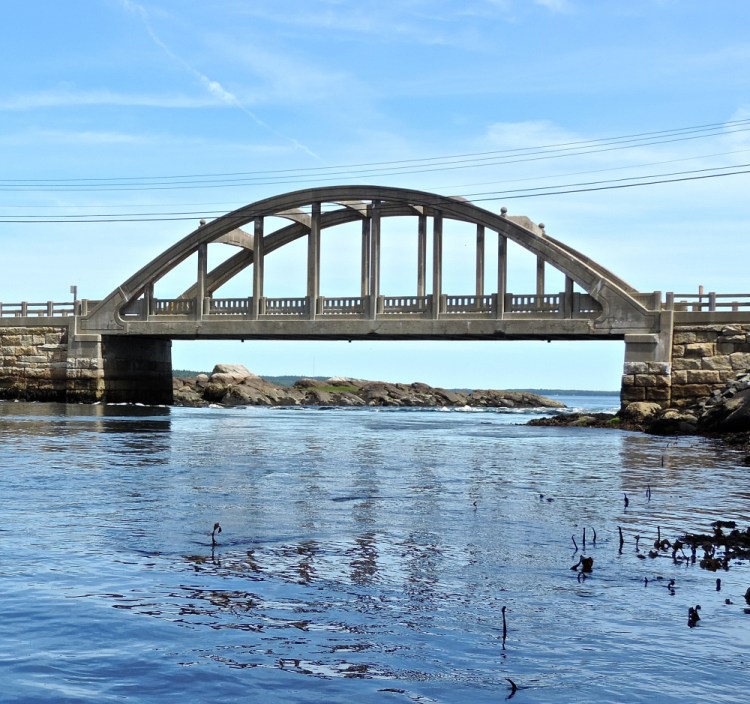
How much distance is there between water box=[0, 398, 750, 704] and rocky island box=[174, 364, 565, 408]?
54.7 m

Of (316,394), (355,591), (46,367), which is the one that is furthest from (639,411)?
(316,394)

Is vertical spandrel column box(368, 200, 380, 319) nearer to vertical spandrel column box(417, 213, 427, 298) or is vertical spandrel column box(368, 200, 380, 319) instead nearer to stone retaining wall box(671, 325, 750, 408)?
vertical spandrel column box(417, 213, 427, 298)

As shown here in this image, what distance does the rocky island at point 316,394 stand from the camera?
75.1 metres

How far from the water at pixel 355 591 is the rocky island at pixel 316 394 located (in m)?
54.7

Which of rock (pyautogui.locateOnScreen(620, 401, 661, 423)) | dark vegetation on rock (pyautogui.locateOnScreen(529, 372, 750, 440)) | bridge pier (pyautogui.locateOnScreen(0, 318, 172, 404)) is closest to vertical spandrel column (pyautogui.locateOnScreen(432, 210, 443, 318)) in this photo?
dark vegetation on rock (pyautogui.locateOnScreen(529, 372, 750, 440))

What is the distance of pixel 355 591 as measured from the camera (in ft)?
29.4

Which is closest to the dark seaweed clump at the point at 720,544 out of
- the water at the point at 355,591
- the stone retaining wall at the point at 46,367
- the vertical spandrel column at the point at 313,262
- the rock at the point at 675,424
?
the water at the point at 355,591

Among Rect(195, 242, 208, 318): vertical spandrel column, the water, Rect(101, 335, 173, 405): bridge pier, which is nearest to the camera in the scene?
the water

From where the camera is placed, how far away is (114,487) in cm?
1669

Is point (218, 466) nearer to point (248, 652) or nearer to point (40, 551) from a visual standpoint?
point (40, 551)

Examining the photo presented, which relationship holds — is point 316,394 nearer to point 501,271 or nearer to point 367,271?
point 367,271

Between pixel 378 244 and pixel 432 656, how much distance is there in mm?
45460

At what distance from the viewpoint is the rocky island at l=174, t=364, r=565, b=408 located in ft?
246

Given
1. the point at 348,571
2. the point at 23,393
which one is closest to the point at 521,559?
the point at 348,571
